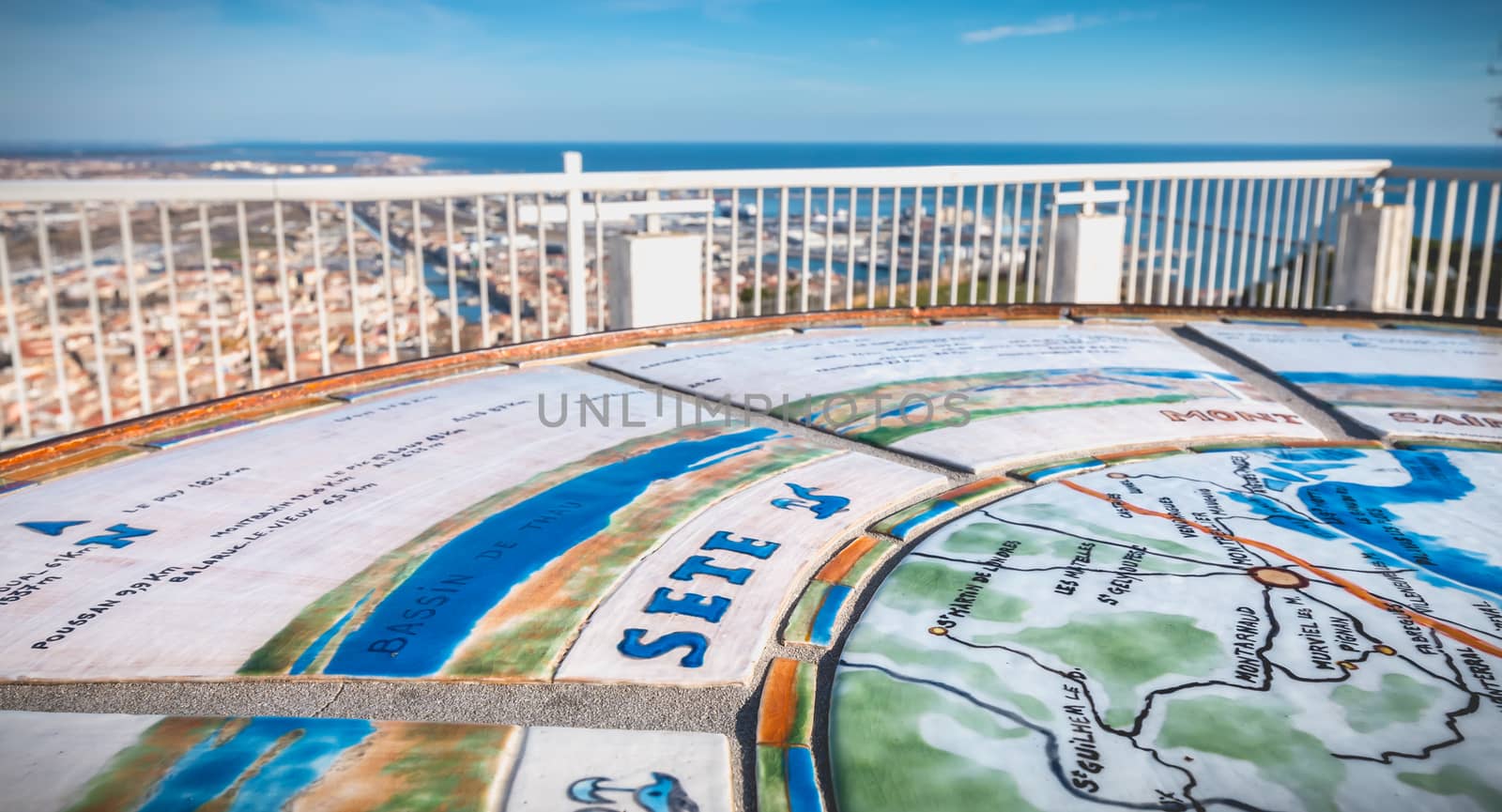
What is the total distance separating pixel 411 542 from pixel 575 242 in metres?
2.43

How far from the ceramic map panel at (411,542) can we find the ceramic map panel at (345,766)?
110 mm

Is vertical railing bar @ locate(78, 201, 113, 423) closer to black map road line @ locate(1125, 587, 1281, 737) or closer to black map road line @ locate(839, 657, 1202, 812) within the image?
black map road line @ locate(839, 657, 1202, 812)

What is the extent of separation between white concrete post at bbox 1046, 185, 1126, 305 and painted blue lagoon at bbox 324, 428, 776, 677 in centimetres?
322

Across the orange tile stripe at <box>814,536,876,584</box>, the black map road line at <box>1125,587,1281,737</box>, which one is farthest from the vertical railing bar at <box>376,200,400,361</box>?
the black map road line at <box>1125,587,1281,737</box>

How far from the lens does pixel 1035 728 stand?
2.94ft

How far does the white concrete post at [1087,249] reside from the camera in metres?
4.45

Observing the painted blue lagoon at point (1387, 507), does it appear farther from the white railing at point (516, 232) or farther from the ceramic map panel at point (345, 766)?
the white railing at point (516, 232)

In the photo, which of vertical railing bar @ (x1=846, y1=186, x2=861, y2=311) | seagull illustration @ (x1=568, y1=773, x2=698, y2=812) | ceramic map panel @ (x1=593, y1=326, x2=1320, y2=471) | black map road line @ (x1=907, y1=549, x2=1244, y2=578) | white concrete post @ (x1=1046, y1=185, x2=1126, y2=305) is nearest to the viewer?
seagull illustration @ (x1=568, y1=773, x2=698, y2=812)

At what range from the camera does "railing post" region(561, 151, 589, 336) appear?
3.54m

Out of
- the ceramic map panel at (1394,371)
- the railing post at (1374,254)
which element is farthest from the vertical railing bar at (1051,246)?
the ceramic map panel at (1394,371)

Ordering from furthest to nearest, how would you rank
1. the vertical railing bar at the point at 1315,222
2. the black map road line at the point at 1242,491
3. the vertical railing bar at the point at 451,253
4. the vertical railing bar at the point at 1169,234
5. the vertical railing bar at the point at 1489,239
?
the vertical railing bar at the point at 1315,222
the vertical railing bar at the point at 1169,234
the vertical railing bar at the point at 1489,239
the vertical railing bar at the point at 451,253
the black map road line at the point at 1242,491

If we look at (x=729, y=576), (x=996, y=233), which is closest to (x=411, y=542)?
(x=729, y=576)

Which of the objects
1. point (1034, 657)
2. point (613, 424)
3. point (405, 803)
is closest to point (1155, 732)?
point (1034, 657)

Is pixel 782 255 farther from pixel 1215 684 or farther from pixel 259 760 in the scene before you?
pixel 259 760
